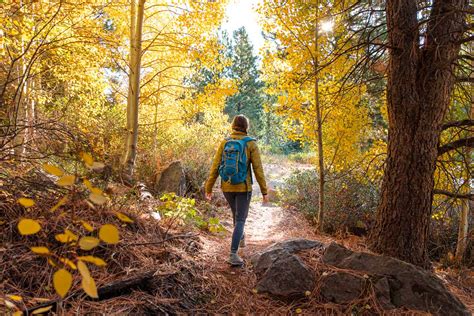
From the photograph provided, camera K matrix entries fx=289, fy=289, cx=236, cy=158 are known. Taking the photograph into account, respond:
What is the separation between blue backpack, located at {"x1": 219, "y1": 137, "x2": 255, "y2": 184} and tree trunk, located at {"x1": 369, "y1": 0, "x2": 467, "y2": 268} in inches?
62.4

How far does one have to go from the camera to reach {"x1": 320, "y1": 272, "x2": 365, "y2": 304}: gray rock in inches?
97.4

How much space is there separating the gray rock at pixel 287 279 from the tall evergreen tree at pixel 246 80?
28727mm

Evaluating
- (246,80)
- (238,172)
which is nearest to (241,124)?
(238,172)

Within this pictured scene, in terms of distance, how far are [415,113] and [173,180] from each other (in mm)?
5624

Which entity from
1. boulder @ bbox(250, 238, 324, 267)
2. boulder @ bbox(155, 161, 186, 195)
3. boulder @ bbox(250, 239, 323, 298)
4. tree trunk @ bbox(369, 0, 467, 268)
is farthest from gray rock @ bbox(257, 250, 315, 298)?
boulder @ bbox(155, 161, 186, 195)

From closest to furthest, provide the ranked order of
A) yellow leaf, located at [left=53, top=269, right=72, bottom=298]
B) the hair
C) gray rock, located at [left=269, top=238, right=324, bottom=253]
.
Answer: yellow leaf, located at [left=53, top=269, right=72, bottom=298] < gray rock, located at [left=269, top=238, right=324, bottom=253] < the hair

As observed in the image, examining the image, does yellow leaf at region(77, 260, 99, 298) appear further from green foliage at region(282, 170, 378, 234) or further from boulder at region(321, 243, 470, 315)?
green foliage at region(282, 170, 378, 234)

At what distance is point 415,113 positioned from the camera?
2857 mm

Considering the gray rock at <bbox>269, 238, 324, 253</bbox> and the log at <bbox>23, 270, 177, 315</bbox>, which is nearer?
the log at <bbox>23, 270, 177, 315</bbox>

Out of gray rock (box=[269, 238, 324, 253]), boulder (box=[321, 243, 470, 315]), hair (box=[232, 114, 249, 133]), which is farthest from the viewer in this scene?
hair (box=[232, 114, 249, 133])

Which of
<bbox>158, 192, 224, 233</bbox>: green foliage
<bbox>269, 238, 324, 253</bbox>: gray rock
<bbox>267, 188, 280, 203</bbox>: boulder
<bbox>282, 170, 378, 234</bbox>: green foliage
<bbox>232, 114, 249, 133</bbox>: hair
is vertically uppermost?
<bbox>232, 114, 249, 133</bbox>: hair

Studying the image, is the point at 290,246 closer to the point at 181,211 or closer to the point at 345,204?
the point at 181,211

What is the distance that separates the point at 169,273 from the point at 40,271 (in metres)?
0.91

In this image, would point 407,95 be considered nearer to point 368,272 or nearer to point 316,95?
point 368,272
